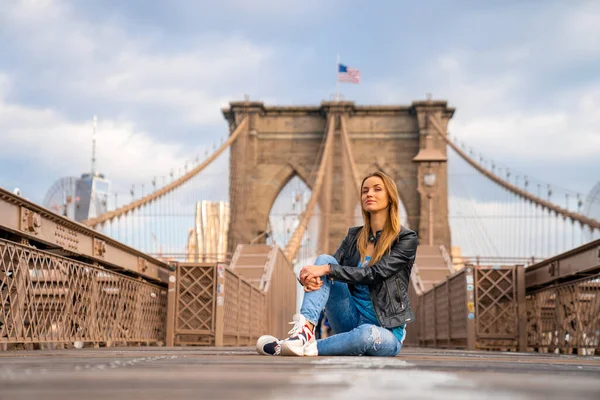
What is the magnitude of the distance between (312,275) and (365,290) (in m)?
0.52

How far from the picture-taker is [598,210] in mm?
36656

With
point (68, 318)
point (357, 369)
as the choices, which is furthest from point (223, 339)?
point (357, 369)

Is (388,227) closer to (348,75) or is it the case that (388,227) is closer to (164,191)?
(164,191)

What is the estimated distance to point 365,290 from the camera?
470 cm

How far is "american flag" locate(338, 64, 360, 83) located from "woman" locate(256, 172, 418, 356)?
111 ft

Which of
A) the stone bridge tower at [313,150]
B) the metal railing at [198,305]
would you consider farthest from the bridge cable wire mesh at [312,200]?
the metal railing at [198,305]

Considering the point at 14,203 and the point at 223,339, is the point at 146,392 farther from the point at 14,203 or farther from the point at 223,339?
the point at 223,339

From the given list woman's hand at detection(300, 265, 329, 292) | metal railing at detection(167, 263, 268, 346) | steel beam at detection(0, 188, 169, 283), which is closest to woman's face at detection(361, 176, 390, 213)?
woman's hand at detection(300, 265, 329, 292)

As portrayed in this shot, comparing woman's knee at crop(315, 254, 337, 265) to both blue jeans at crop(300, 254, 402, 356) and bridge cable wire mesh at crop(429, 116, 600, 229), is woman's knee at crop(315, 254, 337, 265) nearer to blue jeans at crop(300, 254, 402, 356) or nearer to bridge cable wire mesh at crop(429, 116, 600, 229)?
blue jeans at crop(300, 254, 402, 356)

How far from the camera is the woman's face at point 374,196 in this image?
185 inches

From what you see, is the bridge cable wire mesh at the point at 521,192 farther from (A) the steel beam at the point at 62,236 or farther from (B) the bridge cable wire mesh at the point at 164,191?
(A) the steel beam at the point at 62,236

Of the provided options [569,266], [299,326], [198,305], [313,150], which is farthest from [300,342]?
[313,150]

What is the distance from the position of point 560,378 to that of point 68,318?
6.53 meters

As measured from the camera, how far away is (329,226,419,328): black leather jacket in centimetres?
441
